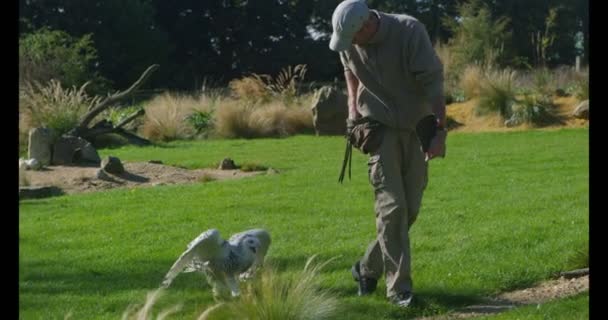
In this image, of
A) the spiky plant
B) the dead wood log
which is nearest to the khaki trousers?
the spiky plant

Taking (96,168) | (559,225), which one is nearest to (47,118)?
(96,168)

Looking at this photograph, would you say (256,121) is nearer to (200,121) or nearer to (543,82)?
Answer: (200,121)

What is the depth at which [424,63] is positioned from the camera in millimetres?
6277

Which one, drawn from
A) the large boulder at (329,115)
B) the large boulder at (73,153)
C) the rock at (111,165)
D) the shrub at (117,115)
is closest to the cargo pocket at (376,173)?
the rock at (111,165)

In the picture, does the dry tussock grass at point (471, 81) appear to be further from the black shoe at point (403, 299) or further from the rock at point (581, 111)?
the black shoe at point (403, 299)

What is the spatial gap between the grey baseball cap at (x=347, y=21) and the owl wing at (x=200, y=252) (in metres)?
1.32

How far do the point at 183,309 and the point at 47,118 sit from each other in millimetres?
14702

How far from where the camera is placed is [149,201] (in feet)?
40.7

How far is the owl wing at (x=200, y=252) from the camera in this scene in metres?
6.25

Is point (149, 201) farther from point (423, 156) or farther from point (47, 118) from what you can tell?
point (47, 118)

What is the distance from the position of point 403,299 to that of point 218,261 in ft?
3.69

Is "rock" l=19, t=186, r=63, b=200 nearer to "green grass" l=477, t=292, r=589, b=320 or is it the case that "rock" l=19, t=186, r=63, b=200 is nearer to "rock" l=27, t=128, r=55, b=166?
"rock" l=27, t=128, r=55, b=166

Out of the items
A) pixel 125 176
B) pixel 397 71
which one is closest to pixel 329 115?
pixel 125 176
